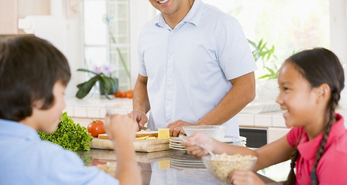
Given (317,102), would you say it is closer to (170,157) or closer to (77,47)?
(170,157)

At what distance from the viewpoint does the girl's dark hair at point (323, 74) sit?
1.62m

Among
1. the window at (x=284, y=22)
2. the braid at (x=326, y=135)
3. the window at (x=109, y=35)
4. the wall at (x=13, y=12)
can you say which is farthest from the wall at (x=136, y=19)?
the braid at (x=326, y=135)

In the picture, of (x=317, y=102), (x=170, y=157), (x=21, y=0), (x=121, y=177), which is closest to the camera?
(x=121, y=177)

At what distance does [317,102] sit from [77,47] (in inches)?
155

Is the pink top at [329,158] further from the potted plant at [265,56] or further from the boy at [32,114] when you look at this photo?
the potted plant at [265,56]

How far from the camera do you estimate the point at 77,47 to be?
5.32m

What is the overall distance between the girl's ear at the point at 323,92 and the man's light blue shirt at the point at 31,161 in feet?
2.34

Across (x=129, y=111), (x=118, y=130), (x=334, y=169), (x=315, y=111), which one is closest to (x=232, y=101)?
(x=315, y=111)

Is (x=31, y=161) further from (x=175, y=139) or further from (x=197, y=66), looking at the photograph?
(x=197, y=66)

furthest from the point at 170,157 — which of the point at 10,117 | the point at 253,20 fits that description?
the point at 253,20

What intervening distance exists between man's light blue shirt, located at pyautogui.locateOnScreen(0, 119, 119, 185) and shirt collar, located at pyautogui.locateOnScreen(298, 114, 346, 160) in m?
0.67

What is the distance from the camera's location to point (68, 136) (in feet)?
7.86

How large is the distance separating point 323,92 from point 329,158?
19cm

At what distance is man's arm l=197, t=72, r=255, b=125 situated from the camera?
261 centimetres
